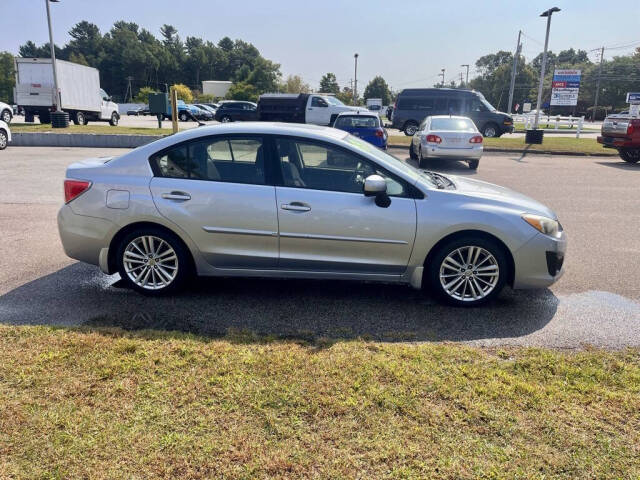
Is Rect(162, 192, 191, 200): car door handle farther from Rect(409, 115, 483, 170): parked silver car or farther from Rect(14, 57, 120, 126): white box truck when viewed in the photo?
Rect(14, 57, 120, 126): white box truck

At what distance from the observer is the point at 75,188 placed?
4.56 m

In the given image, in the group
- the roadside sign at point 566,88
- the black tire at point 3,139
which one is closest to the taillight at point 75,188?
the black tire at point 3,139

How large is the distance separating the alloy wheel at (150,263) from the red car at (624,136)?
16.8m

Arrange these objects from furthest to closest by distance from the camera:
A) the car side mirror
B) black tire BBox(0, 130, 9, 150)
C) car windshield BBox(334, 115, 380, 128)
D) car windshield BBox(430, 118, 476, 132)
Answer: black tire BBox(0, 130, 9, 150) < car windshield BBox(334, 115, 380, 128) < car windshield BBox(430, 118, 476, 132) < the car side mirror

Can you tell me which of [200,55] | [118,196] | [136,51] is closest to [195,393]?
[118,196]

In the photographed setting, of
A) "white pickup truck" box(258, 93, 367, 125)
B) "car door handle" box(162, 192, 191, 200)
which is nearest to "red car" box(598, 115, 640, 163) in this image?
"white pickup truck" box(258, 93, 367, 125)

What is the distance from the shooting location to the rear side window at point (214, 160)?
445cm

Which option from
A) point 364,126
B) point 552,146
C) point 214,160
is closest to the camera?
point 214,160

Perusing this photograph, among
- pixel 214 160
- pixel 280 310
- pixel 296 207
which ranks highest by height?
pixel 214 160

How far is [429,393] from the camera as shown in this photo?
2982 mm

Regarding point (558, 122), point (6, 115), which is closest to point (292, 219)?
point (6, 115)

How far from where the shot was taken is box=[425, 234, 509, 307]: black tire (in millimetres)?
4324

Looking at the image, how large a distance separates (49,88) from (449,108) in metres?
21.2

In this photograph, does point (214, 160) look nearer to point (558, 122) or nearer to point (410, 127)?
point (410, 127)
